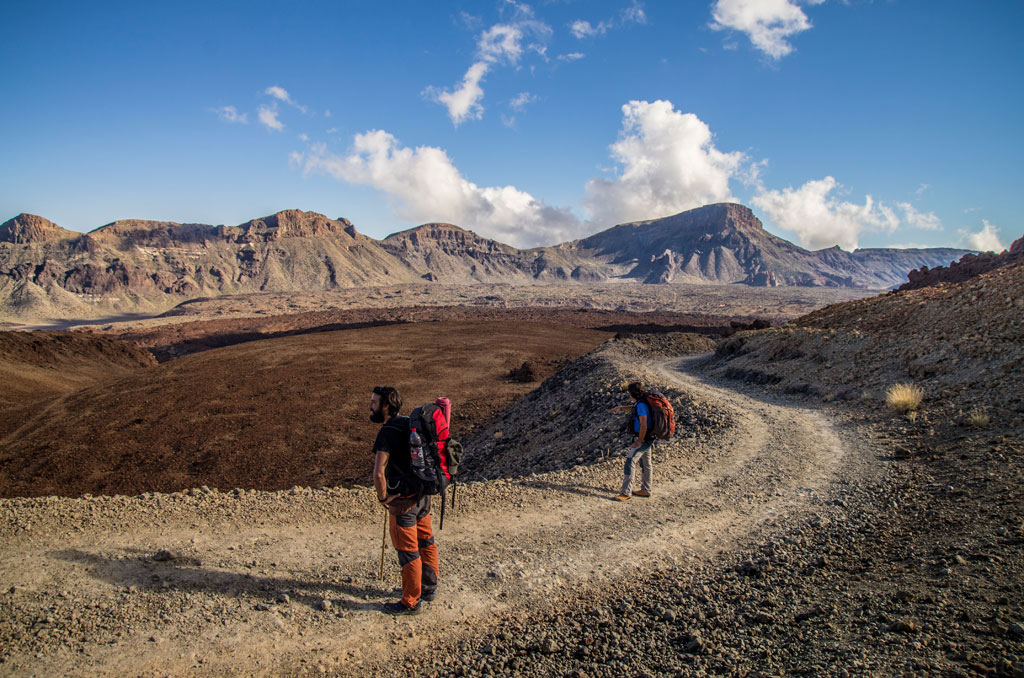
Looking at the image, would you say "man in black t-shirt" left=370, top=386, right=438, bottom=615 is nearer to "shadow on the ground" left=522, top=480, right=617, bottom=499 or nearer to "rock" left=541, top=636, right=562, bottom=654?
"rock" left=541, top=636, right=562, bottom=654

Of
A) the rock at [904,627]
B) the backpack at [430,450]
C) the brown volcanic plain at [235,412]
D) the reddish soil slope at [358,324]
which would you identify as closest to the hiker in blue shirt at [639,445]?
the backpack at [430,450]

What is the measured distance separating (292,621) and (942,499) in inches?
319

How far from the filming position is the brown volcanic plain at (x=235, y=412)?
16.8 m

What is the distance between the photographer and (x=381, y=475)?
438 cm

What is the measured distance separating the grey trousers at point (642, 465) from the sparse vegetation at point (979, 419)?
6.77m

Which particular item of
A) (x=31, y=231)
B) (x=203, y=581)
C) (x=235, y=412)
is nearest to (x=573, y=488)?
(x=203, y=581)

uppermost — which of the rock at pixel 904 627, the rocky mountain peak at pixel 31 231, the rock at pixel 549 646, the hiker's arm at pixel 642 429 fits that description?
the rocky mountain peak at pixel 31 231

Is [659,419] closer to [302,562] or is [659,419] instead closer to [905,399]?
[302,562]

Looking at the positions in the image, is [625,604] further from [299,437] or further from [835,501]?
[299,437]

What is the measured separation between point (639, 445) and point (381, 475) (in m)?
4.35

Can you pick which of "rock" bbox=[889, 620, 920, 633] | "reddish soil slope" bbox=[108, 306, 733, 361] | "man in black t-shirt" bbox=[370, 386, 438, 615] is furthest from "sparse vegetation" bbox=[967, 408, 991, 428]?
"reddish soil slope" bbox=[108, 306, 733, 361]

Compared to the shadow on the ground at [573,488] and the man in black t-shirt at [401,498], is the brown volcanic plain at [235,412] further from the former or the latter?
the man in black t-shirt at [401,498]

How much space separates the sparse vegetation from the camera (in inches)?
364

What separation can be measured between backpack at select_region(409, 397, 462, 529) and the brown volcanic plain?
1267 cm
